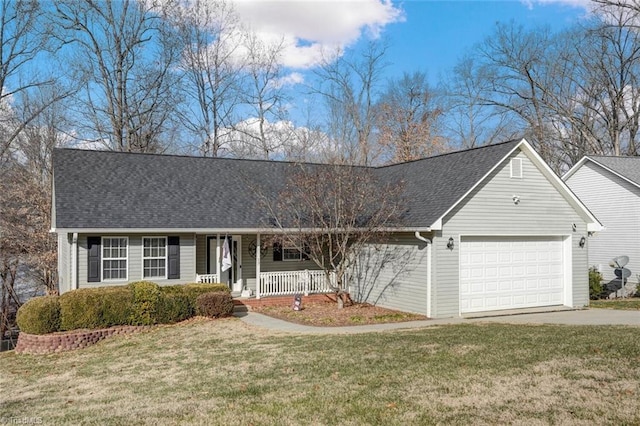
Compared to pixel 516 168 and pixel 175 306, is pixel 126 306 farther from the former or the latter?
pixel 516 168

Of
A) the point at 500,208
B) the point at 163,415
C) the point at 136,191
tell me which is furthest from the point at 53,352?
the point at 500,208

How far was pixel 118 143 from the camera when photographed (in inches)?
1208

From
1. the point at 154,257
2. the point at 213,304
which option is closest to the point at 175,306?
the point at 213,304

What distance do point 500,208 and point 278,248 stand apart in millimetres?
7699

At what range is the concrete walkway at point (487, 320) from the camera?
1401cm

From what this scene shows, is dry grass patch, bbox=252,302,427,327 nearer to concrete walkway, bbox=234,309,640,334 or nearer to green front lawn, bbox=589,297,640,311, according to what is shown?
concrete walkway, bbox=234,309,640,334

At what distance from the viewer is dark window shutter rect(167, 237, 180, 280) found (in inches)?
672

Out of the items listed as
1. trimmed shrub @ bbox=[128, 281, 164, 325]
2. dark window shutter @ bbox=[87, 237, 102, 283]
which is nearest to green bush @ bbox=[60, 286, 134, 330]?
trimmed shrub @ bbox=[128, 281, 164, 325]

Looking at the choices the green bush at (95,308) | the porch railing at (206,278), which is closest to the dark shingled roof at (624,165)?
the porch railing at (206,278)

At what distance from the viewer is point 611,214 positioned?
25.4 m

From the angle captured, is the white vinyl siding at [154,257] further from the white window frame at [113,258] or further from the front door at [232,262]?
the front door at [232,262]

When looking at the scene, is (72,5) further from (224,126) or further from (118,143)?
(224,126)

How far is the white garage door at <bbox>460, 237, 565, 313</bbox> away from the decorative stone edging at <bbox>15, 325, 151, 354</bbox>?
1030 centimetres

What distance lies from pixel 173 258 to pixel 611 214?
19.9m
